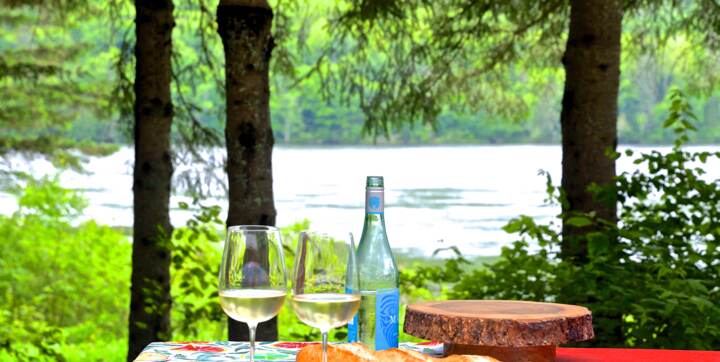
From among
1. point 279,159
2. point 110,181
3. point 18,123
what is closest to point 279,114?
point 110,181

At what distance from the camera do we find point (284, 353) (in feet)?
6.25

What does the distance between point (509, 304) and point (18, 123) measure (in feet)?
40.4

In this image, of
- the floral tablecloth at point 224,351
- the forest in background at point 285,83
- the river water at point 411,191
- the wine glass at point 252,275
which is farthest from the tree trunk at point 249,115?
the river water at point 411,191

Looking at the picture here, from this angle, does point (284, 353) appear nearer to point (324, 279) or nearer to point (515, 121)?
point (324, 279)

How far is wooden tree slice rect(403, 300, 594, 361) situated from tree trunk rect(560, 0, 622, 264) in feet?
9.12

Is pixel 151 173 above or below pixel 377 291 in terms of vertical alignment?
above

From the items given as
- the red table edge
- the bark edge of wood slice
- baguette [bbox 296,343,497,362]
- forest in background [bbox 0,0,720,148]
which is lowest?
the red table edge

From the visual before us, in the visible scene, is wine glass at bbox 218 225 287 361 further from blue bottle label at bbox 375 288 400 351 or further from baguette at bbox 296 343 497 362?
blue bottle label at bbox 375 288 400 351

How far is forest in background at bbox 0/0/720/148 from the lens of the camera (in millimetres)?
6172

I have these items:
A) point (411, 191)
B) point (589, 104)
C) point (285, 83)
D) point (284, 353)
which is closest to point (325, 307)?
point (284, 353)

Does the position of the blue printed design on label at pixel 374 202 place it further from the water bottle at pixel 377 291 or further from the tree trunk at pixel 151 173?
the tree trunk at pixel 151 173

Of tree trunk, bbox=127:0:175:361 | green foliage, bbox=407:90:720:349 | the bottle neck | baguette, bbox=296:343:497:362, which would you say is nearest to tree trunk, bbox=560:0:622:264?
green foliage, bbox=407:90:720:349

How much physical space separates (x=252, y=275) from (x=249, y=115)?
236 cm

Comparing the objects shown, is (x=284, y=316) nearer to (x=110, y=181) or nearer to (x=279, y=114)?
(x=279, y=114)
